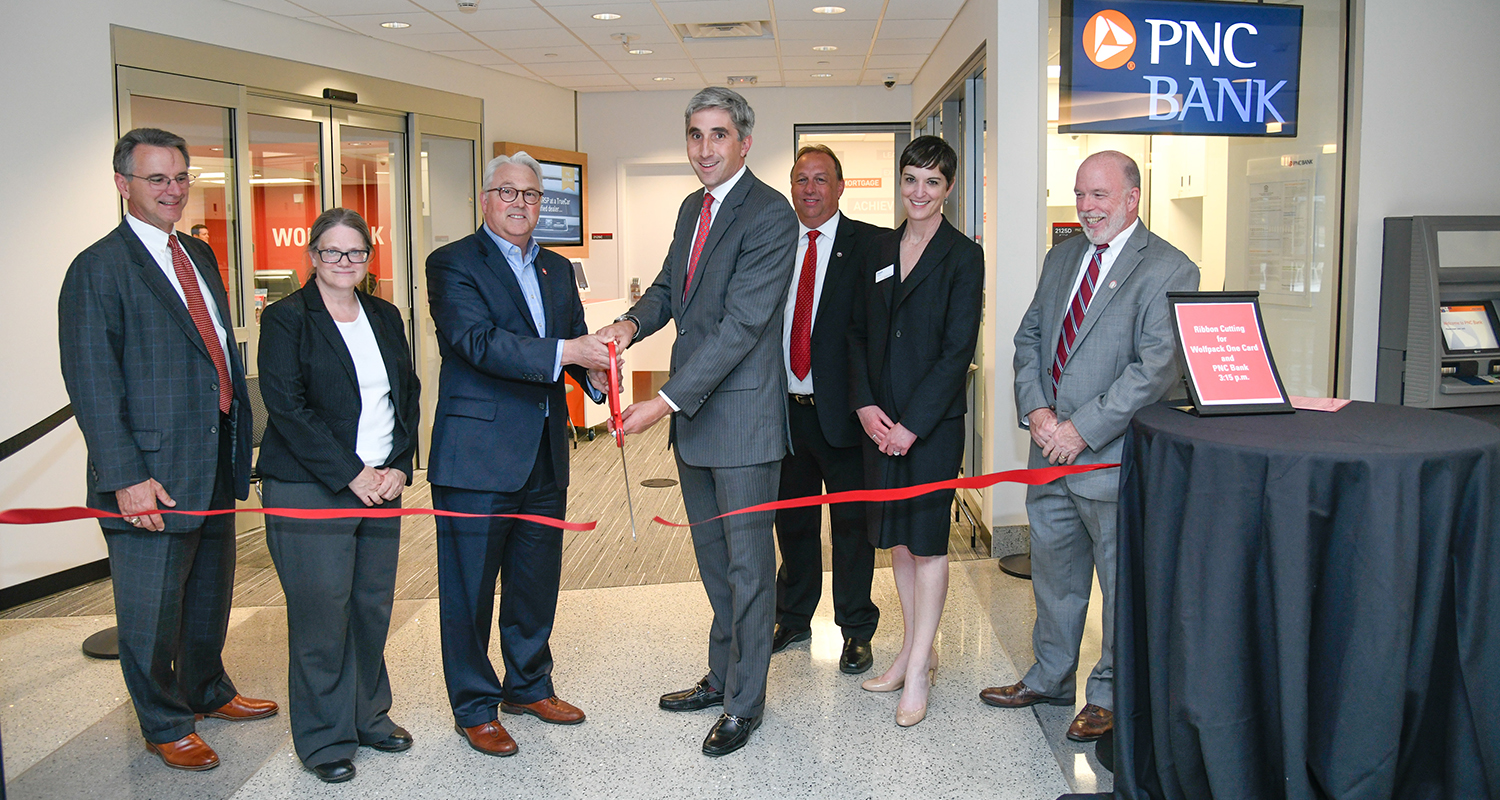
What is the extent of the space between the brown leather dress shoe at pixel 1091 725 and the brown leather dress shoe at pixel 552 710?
1.48 m

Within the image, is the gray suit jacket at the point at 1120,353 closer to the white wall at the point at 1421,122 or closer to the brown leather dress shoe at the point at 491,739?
the brown leather dress shoe at the point at 491,739

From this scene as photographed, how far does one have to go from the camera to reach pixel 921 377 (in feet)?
10.2

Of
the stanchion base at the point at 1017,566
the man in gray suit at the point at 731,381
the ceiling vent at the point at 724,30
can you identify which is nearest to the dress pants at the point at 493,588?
the man in gray suit at the point at 731,381

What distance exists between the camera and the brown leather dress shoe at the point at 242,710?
321cm

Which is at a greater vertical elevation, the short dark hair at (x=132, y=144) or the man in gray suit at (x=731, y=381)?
the short dark hair at (x=132, y=144)

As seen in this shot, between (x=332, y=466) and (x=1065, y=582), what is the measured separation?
2.12 m

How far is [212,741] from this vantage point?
309cm

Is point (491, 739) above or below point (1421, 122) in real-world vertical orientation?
below

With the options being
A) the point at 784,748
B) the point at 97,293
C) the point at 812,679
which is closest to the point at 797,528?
the point at 812,679

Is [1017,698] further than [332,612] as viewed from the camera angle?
Yes

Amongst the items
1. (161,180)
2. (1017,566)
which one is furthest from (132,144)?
(1017,566)

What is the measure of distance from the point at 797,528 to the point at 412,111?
5.30 meters

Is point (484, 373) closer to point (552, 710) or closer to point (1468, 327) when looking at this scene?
point (552, 710)

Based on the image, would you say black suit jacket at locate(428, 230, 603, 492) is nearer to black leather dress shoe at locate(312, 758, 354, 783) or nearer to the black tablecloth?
black leather dress shoe at locate(312, 758, 354, 783)
